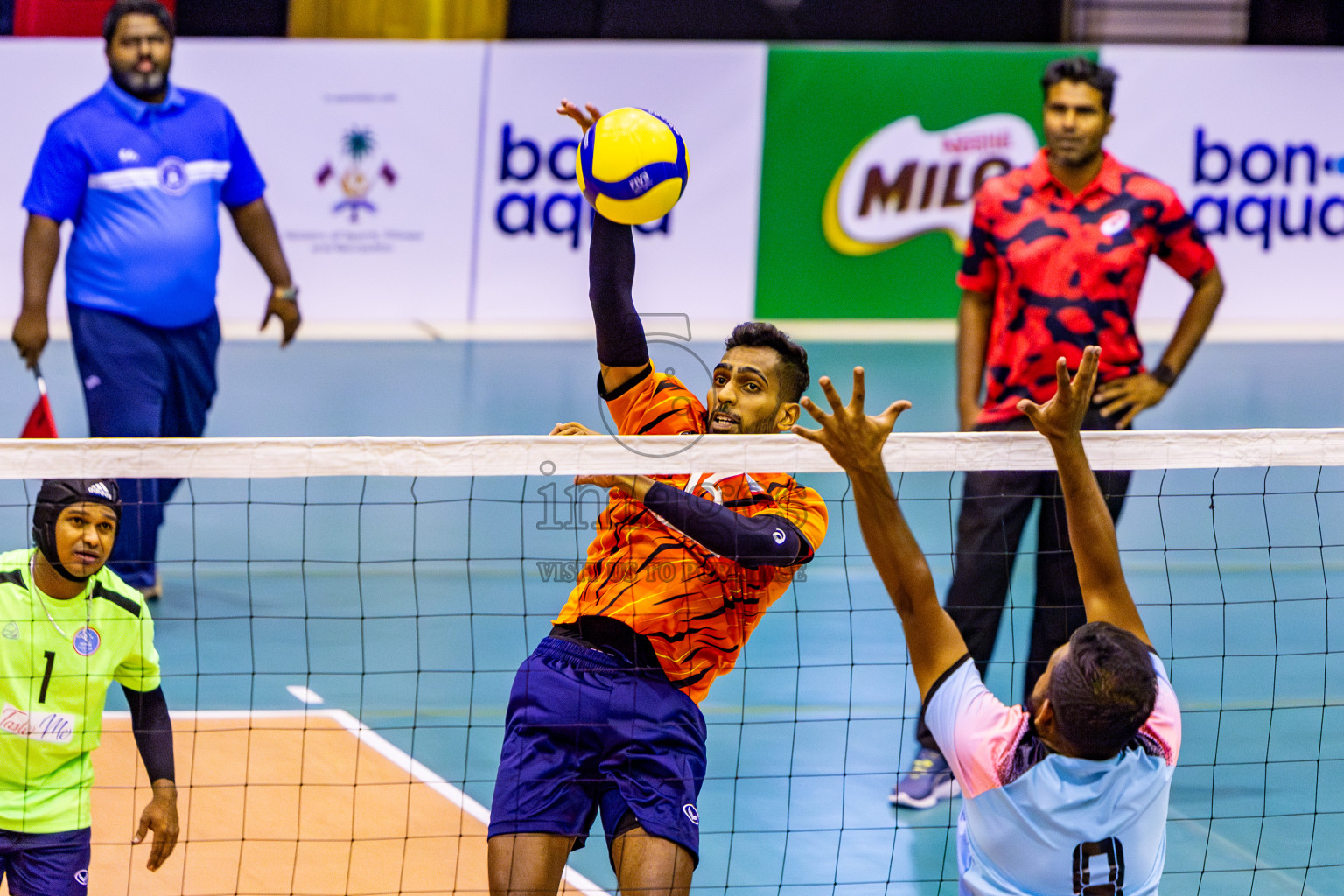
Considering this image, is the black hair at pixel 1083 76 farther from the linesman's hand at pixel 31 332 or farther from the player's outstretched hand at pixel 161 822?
the linesman's hand at pixel 31 332

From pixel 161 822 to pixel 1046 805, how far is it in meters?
2.17

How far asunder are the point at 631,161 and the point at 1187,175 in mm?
11037

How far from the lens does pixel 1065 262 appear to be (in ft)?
17.9

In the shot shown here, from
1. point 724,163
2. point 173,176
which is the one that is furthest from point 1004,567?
point 724,163

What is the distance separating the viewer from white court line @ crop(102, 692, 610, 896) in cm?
478

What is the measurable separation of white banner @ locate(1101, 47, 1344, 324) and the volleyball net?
536 cm

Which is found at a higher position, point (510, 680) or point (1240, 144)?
point (1240, 144)

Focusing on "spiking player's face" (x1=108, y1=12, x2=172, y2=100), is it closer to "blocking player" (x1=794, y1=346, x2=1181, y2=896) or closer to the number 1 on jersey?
the number 1 on jersey

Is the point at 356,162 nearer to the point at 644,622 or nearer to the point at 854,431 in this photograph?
the point at 644,622

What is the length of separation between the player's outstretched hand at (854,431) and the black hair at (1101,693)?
0.52 meters

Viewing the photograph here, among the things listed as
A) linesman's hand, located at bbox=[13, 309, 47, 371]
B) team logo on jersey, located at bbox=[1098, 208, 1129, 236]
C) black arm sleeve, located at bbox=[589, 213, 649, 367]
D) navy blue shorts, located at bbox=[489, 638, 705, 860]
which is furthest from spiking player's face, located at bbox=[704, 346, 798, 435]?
linesman's hand, located at bbox=[13, 309, 47, 371]

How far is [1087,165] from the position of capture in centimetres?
560

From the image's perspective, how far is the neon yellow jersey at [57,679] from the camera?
12.2 feet

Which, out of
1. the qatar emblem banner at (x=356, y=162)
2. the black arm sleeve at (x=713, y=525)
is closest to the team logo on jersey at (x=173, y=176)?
the black arm sleeve at (x=713, y=525)
